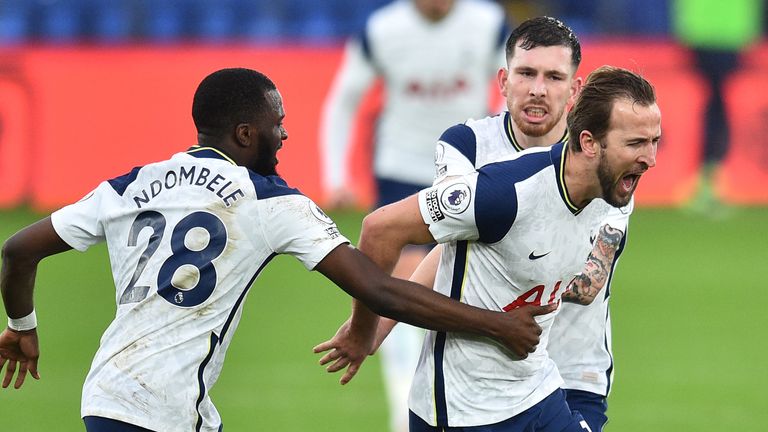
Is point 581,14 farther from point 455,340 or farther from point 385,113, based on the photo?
point 455,340

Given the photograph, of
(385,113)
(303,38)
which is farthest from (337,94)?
(303,38)

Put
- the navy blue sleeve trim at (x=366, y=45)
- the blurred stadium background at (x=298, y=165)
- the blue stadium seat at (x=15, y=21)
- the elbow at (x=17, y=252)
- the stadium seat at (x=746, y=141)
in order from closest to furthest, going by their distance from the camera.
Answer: the elbow at (x=17, y=252) → the navy blue sleeve trim at (x=366, y=45) → the blurred stadium background at (x=298, y=165) → the stadium seat at (x=746, y=141) → the blue stadium seat at (x=15, y=21)

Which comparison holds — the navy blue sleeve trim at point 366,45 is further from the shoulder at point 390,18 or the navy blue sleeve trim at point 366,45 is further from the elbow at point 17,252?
the elbow at point 17,252

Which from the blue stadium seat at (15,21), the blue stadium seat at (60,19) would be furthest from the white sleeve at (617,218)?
the blue stadium seat at (60,19)

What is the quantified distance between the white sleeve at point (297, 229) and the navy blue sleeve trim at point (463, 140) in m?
1.01

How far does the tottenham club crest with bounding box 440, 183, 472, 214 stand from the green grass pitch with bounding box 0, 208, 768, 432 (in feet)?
13.4

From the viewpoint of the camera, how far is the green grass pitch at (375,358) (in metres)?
9.10

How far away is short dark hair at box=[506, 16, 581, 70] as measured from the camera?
5793mm

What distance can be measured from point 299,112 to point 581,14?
4.40m

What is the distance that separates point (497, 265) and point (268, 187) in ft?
2.70

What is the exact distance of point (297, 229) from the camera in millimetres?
4793

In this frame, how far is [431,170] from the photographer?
9312 millimetres

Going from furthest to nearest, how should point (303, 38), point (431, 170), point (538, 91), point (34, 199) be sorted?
point (303, 38) → point (34, 199) → point (431, 170) → point (538, 91)

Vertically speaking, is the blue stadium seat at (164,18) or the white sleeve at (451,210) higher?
the white sleeve at (451,210)
